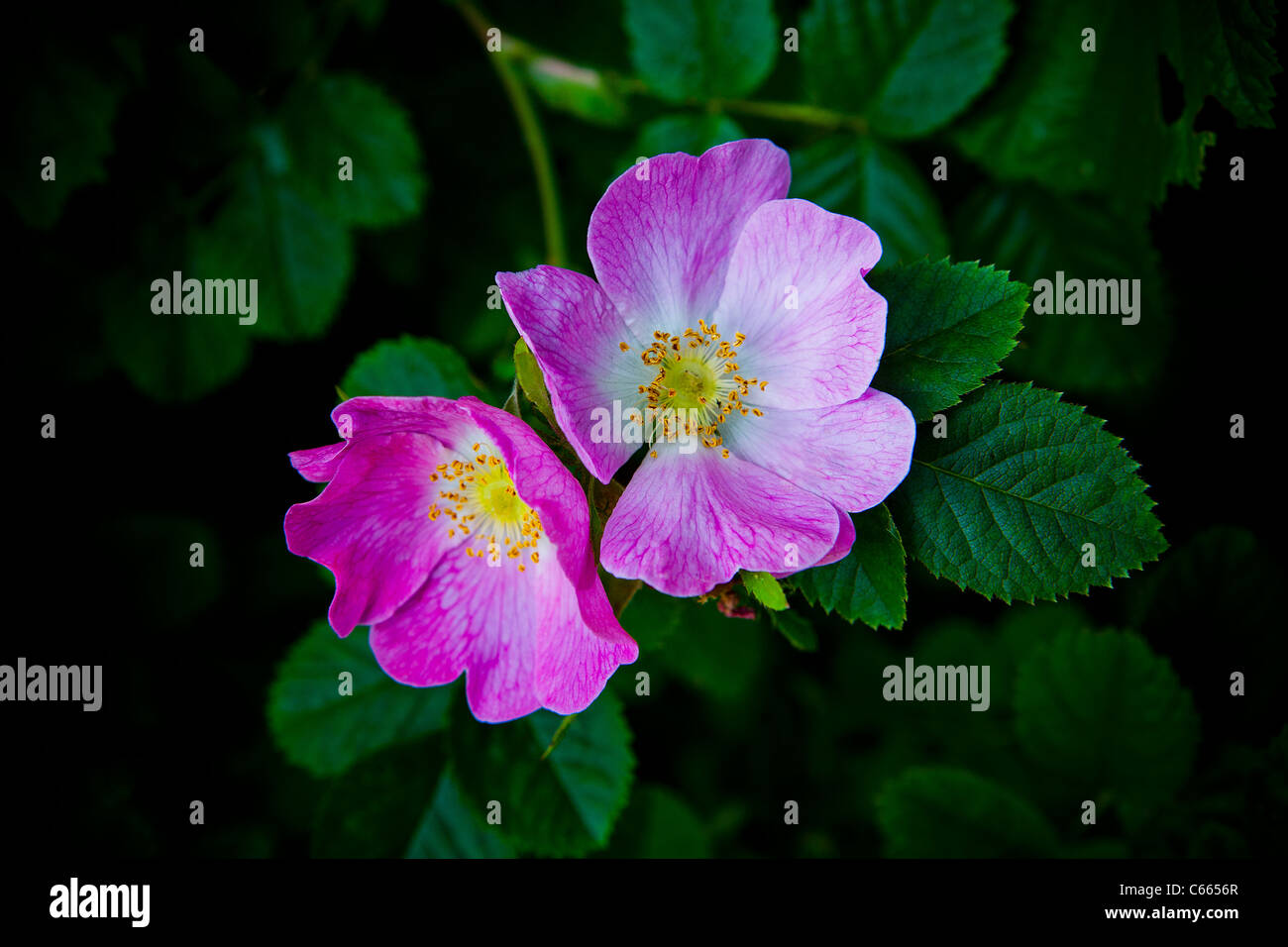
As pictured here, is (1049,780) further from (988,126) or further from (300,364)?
(300,364)

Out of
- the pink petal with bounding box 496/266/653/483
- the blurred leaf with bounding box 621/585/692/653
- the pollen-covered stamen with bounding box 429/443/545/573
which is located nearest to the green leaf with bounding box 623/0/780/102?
the pink petal with bounding box 496/266/653/483

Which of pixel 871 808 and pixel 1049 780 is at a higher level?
pixel 1049 780

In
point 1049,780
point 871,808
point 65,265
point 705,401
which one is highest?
point 65,265

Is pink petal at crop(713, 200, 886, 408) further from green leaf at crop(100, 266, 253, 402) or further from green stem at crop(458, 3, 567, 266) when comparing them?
green leaf at crop(100, 266, 253, 402)

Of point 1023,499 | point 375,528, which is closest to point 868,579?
point 1023,499

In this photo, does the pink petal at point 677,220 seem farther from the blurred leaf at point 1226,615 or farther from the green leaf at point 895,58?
the blurred leaf at point 1226,615

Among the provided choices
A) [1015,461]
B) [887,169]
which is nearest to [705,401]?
[1015,461]

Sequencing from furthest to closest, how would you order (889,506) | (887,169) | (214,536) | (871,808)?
(871,808)
(214,536)
(887,169)
(889,506)
